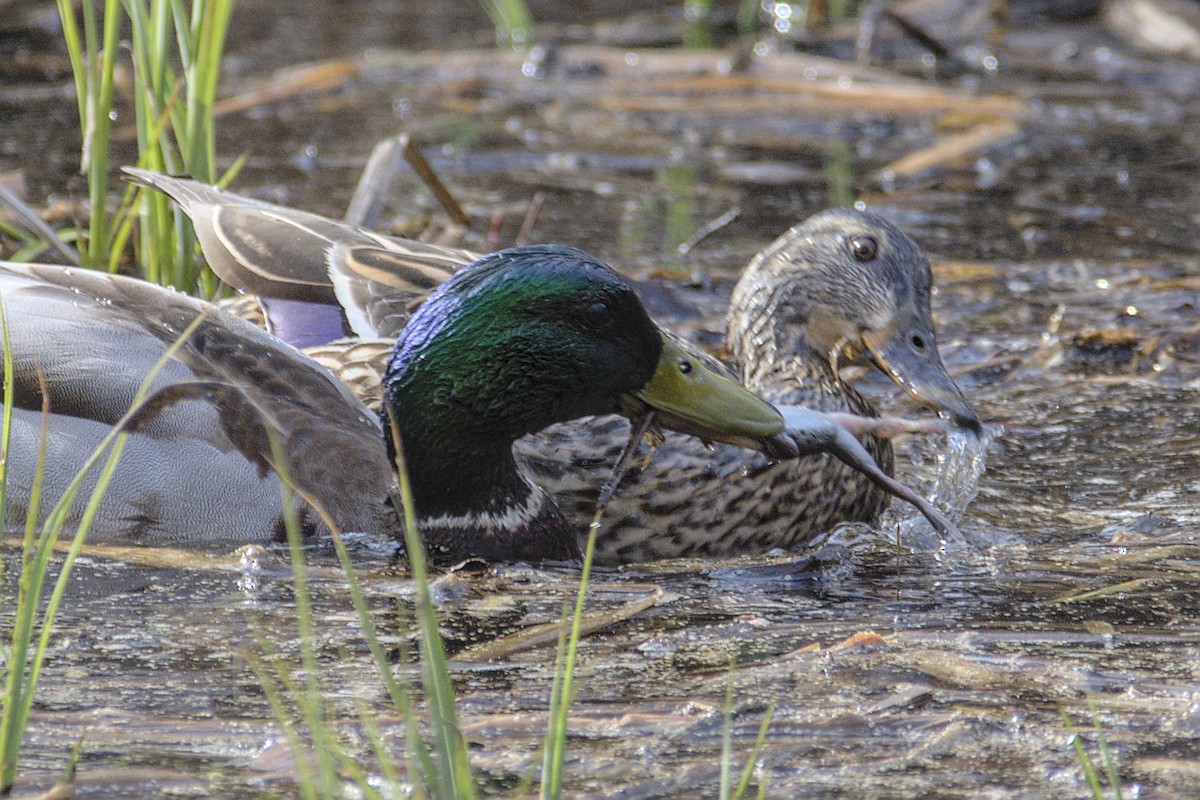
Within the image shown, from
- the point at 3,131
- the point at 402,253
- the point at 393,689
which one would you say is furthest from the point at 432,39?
the point at 393,689

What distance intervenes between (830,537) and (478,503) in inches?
34.4

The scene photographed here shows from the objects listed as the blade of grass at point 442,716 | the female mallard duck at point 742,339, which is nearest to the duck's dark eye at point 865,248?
the female mallard duck at point 742,339

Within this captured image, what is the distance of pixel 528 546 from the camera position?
3920 millimetres

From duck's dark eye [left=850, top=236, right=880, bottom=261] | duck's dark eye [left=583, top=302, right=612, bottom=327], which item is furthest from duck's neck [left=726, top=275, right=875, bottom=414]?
duck's dark eye [left=583, top=302, right=612, bottom=327]

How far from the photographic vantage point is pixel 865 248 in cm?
446

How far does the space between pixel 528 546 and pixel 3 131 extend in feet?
16.0

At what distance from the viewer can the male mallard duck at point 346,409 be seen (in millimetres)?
3684

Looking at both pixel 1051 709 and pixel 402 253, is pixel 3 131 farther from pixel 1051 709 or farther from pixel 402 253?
pixel 1051 709

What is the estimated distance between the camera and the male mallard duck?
145 inches

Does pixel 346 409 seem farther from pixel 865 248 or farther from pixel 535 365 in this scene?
pixel 865 248

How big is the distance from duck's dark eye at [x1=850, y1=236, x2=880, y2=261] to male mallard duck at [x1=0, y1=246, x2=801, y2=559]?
0.90 metres

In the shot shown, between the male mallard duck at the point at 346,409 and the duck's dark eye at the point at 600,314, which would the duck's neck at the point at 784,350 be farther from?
the duck's dark eye at the point at 600,314

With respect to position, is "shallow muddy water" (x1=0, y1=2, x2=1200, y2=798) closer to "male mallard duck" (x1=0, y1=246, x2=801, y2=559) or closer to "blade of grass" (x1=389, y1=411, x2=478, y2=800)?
"male mallard duck" (x1=0, y1=246, x2=801, y2=559)

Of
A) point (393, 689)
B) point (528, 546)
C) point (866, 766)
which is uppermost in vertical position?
point (393, 689)
